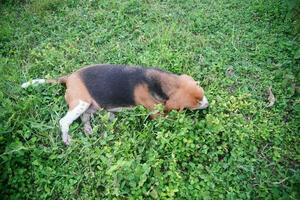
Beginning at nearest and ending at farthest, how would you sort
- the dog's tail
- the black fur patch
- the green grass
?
1. the green grass
2. the black fur patch
3. the dog's tail

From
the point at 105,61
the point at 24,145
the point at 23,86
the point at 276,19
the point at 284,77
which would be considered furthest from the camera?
the point at 276,19

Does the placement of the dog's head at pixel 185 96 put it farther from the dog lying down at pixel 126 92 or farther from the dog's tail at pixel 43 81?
the dog's tail at pixel 43 81

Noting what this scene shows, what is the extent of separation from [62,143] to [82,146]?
12.0 inches

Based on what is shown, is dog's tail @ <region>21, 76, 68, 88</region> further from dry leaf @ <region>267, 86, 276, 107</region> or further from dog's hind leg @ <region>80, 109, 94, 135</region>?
dry leaf @ <region>267, 86, 276, 107</region>

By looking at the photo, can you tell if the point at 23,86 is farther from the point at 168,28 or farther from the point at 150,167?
the point at 168,28

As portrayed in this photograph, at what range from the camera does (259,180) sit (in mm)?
4418

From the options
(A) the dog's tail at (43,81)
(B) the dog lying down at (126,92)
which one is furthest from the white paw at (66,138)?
(A) the dog's tail at (43,81)

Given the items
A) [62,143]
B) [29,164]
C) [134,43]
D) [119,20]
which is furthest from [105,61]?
[29,164]

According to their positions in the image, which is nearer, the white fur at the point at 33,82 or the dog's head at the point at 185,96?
the dog's head at the point at 185,96

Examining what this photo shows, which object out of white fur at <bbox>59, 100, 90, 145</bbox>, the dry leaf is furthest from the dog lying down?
the dry leaf

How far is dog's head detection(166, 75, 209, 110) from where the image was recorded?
4.90m

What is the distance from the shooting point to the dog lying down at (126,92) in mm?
4926

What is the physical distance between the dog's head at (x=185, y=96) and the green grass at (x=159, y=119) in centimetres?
16

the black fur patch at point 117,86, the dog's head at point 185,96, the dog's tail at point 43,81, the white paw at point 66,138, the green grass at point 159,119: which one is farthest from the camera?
the dog's tail at point 43,81
